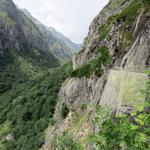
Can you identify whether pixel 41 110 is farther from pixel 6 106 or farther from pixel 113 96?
pixel 113 96

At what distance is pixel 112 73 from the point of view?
137 ft

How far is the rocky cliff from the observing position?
36.3 meters

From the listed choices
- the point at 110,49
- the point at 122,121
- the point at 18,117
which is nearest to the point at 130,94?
the point at 122,121

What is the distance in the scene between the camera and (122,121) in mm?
18938

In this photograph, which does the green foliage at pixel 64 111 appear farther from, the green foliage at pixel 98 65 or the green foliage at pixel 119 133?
the green foliage at pixel 119 133

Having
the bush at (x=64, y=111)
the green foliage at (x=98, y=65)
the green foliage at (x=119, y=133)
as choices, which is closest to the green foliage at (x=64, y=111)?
the bush at (x=64, y=111)

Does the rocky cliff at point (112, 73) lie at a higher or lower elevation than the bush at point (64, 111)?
higher

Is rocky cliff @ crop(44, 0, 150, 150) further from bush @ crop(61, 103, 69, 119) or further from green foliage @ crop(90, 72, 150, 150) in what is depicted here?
green foliage @ crop(90, 72, 150, 150)

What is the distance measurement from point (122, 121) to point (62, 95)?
6010 centimetres

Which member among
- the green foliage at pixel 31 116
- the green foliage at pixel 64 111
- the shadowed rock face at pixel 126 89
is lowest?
the green foliage at pixel 31 116

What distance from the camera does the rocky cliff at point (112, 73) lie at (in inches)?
1430

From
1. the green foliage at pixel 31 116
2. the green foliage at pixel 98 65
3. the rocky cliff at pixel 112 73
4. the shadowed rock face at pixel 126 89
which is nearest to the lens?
the shadowed rock face at pixel 126 89

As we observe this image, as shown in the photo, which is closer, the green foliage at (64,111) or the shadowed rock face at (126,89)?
the shadowed rock face at (126,89)

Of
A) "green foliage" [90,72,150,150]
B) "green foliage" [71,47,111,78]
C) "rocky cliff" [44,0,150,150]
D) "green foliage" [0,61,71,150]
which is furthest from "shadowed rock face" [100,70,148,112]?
"green foliage" [0,61,71,150]
